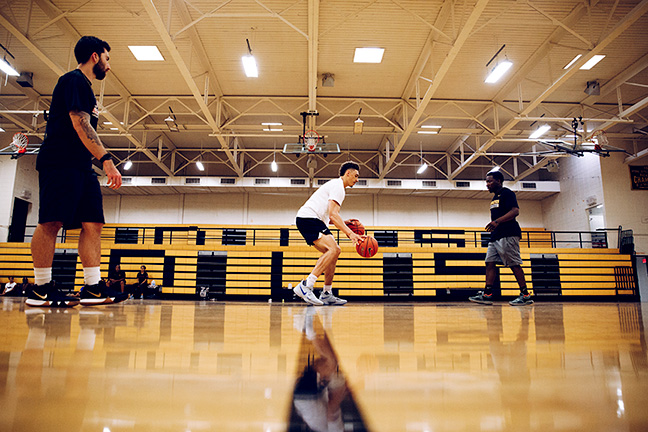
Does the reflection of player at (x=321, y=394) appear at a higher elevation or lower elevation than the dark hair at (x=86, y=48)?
lower

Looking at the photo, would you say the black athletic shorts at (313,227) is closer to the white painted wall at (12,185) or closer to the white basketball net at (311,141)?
the white basketball net at (311,141)

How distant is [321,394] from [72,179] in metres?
1.91

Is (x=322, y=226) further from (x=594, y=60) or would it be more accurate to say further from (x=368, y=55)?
(x=594, y=60)

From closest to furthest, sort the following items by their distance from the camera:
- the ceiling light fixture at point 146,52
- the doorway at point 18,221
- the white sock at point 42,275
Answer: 1. the white sock at point 42,275
2. the ceiling light fixture at point 146,52
3. the doorway at point 18,221

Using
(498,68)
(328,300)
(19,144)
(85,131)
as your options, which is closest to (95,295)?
(85,131)

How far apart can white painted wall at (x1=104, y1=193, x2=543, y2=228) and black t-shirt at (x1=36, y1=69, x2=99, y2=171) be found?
14194mm

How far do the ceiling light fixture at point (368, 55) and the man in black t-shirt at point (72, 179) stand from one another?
7689mm

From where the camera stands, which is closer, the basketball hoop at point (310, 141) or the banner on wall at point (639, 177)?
the basketball hoop at point (310, 141)

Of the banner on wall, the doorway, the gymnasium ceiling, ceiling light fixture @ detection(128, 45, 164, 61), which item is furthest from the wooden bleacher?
ceiling light fixture @ detection(128, 45, 164, 61)

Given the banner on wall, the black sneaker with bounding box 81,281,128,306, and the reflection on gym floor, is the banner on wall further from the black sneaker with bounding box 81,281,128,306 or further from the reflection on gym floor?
the black sneaker with bounding box 81,281,128,306

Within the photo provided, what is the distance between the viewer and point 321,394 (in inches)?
20.2

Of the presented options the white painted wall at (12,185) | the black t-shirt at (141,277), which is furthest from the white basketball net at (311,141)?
the white painted wall at (12,185)

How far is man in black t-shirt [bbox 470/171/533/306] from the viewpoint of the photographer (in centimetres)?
389

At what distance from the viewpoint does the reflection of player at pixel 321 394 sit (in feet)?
1.33
